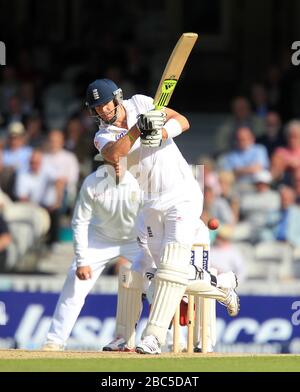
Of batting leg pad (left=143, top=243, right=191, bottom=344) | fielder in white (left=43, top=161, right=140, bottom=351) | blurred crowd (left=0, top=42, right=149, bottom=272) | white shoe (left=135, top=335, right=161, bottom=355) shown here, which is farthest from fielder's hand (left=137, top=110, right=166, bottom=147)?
blurred crowd (left=0, top=42, right=149, bottom=272)

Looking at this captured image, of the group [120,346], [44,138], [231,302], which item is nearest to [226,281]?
[231,302]

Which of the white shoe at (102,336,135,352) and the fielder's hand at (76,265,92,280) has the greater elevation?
the fielder's hand at (76,265,92,280)

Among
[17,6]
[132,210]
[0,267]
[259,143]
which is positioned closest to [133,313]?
[132,210]

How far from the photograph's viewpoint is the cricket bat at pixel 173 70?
8781 millimetres

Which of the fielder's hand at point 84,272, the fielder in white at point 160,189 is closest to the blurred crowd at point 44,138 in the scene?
the fielder's hand at point 84,272

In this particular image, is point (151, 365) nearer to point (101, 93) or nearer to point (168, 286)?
point (168, 286)

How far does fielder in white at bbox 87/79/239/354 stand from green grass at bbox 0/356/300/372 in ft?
1.43

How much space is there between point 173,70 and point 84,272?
6.81 ft

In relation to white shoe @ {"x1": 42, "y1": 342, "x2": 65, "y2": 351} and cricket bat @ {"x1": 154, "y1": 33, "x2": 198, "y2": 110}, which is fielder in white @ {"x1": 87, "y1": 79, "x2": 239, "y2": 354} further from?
white shoe @ {"x1": 42, "y1": 342, "x2": 65, "y2": 351}

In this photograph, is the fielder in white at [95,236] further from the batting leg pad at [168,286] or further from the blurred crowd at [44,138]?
the blurred crowd at [44,138]

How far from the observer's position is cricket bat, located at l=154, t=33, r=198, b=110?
8.78 m

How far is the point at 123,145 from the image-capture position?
8.62 meters

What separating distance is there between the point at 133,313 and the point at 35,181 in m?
5.71

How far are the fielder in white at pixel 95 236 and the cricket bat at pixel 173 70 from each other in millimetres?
1421
